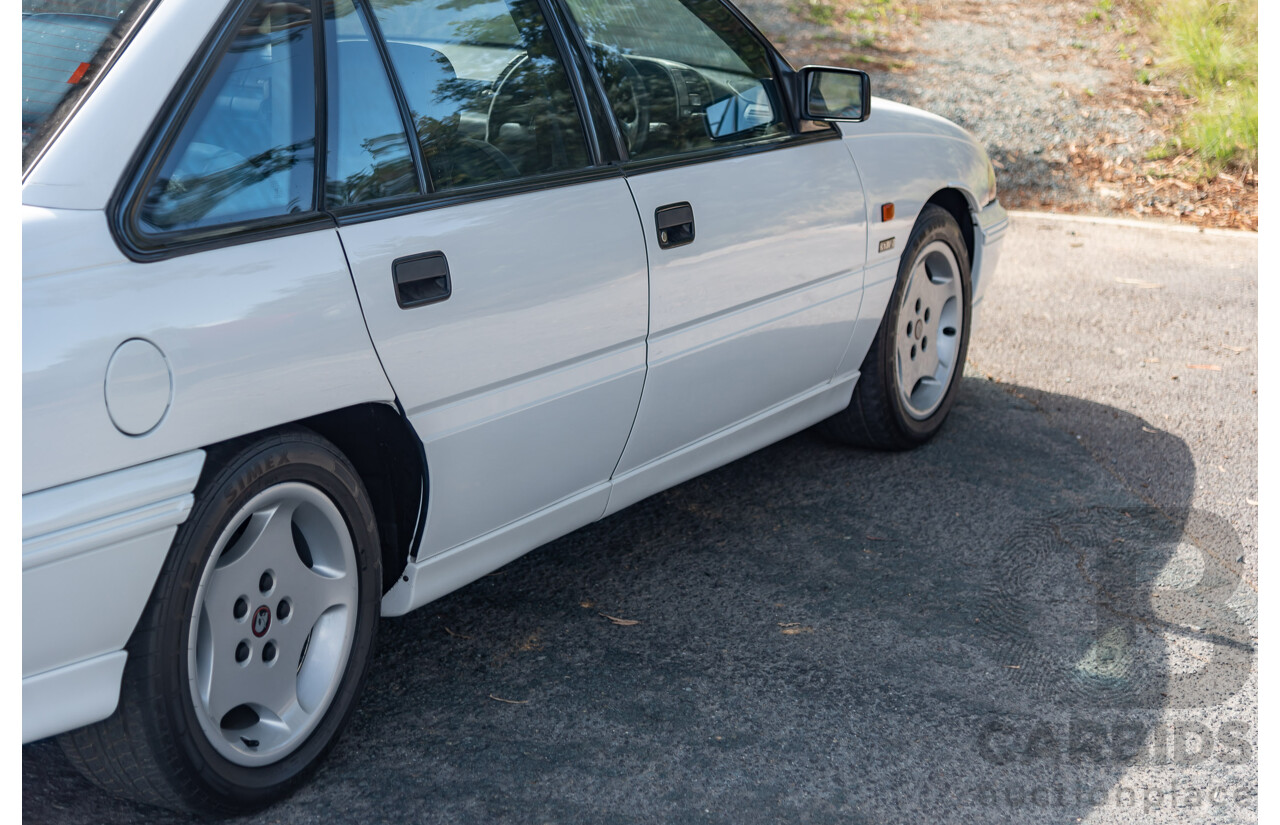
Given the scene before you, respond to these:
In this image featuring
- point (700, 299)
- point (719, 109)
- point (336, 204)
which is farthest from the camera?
point (719, 109)

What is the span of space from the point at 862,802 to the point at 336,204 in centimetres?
182

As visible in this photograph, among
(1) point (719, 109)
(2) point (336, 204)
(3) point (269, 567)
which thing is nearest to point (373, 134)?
(2) point (336, 204)

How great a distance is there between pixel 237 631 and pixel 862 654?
174 centimetres

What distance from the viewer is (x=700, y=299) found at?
3520 millimetres

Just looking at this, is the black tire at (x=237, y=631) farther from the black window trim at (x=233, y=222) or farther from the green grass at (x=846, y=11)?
the green grass at (x=846, y=11)

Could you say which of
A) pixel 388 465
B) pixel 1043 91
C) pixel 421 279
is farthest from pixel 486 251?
pixel 1043 91

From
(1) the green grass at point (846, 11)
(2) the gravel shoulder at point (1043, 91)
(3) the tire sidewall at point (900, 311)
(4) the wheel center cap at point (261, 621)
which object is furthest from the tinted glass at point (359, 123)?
(1) the green grass at point (846, 11)

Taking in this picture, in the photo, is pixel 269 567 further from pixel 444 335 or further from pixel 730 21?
pixel 730 21

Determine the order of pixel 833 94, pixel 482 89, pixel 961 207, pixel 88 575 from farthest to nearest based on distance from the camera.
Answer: pixel 961 207 < pixel 833 94 < pixel 482 89 < pixel 88 575

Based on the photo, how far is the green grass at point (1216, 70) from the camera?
30.5 feet

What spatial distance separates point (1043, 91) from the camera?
428 inches

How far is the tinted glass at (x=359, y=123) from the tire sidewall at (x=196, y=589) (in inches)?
23.0

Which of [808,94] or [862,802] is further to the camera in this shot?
[808,94]

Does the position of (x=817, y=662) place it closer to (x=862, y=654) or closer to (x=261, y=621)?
(x=862, y=654)
